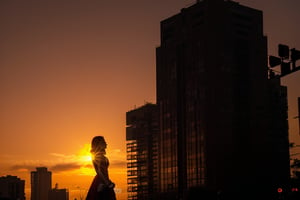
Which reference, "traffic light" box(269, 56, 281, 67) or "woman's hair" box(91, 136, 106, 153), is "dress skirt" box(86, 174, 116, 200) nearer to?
"woman's hair" box(91, 136, 106, 153)

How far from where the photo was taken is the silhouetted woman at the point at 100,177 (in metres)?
9.16

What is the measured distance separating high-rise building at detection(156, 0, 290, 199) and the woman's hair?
162232 millimetres

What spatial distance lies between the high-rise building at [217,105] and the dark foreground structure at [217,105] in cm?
28

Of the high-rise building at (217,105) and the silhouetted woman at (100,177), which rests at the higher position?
the high-rise building at (217,105)

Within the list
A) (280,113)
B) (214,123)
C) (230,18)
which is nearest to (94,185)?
(214,123)

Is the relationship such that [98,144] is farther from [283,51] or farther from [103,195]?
[283,51]

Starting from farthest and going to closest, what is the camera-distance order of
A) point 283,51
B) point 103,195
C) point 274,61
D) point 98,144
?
point 274,61
point 283,51
point 98,144
point 103,195

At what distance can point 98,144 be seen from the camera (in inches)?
369

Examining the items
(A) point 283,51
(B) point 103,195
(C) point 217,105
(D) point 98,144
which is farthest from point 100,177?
(C) point 217,105

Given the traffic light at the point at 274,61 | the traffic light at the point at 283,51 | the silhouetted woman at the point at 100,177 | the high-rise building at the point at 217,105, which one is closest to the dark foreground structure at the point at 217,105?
the high-rise building at the point at 217,105

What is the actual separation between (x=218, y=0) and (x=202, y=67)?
1994 centimetres

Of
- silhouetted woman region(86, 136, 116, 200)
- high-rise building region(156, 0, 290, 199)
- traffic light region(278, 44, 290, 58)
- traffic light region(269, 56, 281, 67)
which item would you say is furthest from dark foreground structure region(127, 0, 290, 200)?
silhouetted woman region(86, 136, 116, 200)

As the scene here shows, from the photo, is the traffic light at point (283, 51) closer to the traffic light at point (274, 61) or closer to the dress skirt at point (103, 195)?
the traffic light at point (274, 61)

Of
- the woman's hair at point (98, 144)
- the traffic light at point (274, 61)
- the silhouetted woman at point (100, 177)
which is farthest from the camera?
the traffic light at point (274, 61)
